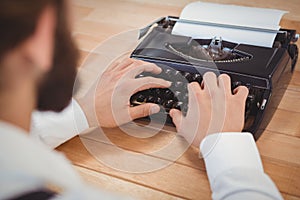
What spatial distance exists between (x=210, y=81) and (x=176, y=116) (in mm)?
99

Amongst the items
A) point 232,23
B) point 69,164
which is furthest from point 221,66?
point 69,164

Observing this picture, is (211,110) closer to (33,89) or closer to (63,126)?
(63,126)

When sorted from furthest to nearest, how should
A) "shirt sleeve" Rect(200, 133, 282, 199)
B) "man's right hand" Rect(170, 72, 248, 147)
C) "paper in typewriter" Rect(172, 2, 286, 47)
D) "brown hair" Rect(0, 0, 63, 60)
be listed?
"paper in typewriter" Rect(172, 2, 286, 47) → "man's right hand" Rect(170, 72, 248, 147) → "shirt sleeve" Rect(200, 133, 282, 199) → "brown hair" Rect(0, 0, 63, 60)

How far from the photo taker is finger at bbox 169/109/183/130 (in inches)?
33.6

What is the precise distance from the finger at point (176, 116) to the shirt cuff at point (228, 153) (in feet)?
0.27

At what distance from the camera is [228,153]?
73cm

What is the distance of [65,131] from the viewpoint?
33.3 inches

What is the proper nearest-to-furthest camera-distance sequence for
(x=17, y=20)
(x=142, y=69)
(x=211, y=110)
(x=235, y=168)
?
(x=17, y=20), (x=235, y=168), (x=211, y=110), (x=142, y=69)

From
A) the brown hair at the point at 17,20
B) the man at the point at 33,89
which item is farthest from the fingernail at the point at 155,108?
the brown hair at the point at 17,20

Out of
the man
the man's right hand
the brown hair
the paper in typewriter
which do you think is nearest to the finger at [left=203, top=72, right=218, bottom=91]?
the man's right hand

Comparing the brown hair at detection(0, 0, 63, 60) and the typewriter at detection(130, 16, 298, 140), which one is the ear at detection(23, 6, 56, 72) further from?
the typewriter at detection(130, 16, 298, 140)

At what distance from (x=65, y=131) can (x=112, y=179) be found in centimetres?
14

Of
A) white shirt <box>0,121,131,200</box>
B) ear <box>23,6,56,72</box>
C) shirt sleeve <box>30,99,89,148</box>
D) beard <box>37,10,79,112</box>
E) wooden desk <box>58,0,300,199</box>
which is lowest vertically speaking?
wooden desk <box>58,0,300,199</box>

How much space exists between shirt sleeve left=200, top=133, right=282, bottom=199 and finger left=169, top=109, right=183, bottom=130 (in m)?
0.08
